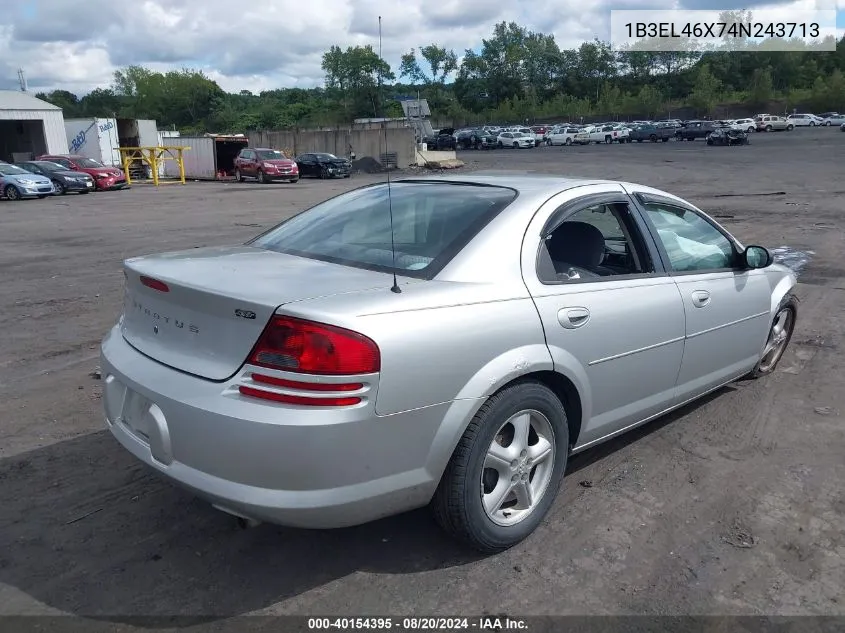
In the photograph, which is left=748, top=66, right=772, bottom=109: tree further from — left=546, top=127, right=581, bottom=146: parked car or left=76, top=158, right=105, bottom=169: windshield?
left=76, top=158, right=105, bottom=169: windshield

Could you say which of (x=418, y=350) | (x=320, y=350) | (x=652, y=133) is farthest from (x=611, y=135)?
(x=320, y=350)

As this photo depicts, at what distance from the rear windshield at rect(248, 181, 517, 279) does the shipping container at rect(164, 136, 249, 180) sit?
37.8 m

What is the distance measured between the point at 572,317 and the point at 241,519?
5.60 ft

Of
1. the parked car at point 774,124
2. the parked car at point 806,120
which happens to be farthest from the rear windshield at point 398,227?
the parked car at point 806,120

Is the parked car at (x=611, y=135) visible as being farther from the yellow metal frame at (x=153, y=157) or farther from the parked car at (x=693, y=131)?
the yellow metal frame at (x=153, y=157)

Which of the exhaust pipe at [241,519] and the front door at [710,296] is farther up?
the front door at [710,296]

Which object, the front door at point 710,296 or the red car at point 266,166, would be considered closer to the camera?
the front door at point 710,296

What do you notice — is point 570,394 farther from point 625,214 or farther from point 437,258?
point 625,214

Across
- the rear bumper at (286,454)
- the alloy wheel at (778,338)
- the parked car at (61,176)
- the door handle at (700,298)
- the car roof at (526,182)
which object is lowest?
the alloy wheel at (778,338)

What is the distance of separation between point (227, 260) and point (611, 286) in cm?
186

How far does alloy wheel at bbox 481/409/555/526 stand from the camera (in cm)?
295

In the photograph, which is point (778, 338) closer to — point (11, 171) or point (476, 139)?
point (11, 171)

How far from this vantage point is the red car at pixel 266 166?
3388 centimetres

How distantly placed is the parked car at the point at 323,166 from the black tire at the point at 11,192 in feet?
47.5
